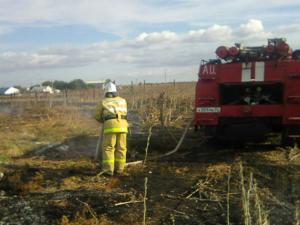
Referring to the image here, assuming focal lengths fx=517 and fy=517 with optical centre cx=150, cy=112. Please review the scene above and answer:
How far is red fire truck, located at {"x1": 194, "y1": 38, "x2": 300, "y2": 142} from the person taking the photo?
1045 cm

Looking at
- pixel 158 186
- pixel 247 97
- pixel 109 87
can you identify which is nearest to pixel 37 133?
pixel 109 87

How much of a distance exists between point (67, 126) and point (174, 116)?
12.5 ft

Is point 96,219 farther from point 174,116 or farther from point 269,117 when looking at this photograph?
point 174,116

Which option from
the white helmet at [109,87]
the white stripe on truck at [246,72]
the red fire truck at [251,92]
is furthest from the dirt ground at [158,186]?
the white stripe on truck at [246,72]

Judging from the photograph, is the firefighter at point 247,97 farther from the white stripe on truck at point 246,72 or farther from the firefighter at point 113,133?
the firefighter at point 113,133

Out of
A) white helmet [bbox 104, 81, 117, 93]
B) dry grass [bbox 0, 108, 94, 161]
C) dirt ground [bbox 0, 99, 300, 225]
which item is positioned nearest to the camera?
dirt ground [bbox 0, 99, 300, 225]

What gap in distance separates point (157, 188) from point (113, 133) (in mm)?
1650

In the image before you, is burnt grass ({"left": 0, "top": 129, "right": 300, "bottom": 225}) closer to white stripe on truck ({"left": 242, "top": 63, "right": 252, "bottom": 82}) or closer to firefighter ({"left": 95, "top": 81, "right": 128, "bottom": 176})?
firefighter ({"left": 95, "top": 81, "right": 128, "bottom": 176})

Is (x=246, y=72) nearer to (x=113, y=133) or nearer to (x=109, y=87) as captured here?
(x=109, y=87)

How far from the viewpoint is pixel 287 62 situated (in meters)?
10.4

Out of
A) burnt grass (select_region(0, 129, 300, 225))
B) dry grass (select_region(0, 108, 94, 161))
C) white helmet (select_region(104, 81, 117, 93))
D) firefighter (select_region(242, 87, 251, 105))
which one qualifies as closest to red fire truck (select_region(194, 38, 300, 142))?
firefighter (select_region(242, 87, 251, 105))

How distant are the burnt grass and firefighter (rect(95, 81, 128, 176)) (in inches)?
11.5

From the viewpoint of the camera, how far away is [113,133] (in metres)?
9.15

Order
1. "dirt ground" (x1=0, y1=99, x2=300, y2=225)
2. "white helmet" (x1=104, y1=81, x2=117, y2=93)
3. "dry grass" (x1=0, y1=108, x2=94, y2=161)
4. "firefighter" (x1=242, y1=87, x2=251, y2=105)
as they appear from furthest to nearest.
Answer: "dry grass" (x1=0, y1=108, x2=94, y2=161), "firefighter" (x1=242, y1=87, x2=251, y2=105), "white helmet" (x1=104, y1=81, x2=117, y2=93), "dirt ground" (x1=0, y1=99, x2=300, y2=225)
